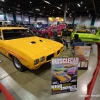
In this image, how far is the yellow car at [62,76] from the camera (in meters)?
1.86

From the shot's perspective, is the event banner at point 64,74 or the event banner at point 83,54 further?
the event banner at point 83,54

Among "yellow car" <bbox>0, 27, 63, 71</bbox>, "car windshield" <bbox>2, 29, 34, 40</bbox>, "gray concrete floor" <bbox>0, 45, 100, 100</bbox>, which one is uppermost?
"car windshield" <bbox>2, 29, 34, 40</bbox>

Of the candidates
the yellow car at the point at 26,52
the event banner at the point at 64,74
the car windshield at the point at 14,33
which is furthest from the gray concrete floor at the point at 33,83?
the car windshield at the point at 14,33

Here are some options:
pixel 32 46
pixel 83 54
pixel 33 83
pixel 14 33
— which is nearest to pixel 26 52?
pixel 32 46

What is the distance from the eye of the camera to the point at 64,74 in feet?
6.20

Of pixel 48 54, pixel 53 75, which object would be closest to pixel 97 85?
pixel 53 75

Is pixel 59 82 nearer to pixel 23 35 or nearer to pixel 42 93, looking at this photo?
pixel 42 93

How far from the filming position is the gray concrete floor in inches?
79.7

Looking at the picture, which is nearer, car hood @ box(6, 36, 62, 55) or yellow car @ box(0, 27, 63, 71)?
yellow car @ box(0, 27, 63, 71)

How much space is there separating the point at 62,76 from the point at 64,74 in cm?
6

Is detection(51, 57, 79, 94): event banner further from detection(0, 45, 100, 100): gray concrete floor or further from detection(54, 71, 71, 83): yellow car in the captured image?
detection(0, 45, 100, 100): gray concrete floor

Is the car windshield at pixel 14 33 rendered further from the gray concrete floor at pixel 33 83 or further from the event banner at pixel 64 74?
the event banner at pixel 64 74

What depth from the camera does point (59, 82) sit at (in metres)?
1.94

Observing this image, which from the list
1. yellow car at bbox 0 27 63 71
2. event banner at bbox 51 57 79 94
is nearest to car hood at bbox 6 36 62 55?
yellow car at bbox 0 27 63 71
